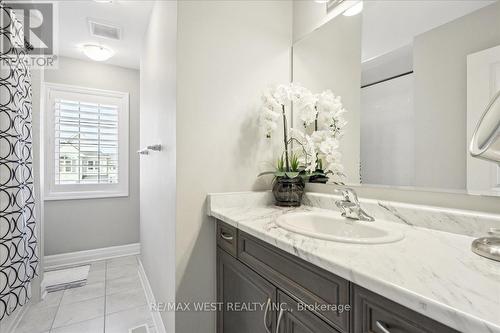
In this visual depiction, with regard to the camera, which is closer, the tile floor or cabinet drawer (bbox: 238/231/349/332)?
cabinet drawer (bbox: 238/231/349/332)

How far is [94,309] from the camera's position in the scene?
190cm

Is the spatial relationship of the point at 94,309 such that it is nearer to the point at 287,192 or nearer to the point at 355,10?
the point at 287,192

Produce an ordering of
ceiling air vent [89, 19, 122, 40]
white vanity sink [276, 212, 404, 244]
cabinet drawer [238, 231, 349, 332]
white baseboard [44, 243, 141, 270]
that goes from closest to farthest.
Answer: cabinet drawer [238, 231, 349, 332], white vanity sink [276, 212, 404, 244], ceiling air vent [89, 19, 122, 40], white baseboard [44, 243, 141, 270]

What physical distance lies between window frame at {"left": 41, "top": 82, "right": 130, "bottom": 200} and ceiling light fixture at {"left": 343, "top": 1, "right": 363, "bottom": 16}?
281 cm

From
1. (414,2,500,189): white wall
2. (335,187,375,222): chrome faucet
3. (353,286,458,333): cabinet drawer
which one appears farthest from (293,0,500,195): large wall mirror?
(353,286,458,333): cabinet drawer

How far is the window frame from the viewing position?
9.00 feet

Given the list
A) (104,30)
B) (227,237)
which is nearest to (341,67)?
(227,237)

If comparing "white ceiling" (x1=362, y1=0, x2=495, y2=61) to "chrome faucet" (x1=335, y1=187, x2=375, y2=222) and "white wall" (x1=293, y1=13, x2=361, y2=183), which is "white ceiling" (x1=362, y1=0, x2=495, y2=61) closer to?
"white wall" (x1=293, y1=13, x2=361, y2=183)

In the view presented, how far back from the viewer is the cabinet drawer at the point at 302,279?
0.63 m

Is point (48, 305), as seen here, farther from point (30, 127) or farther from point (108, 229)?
point (30, 127)

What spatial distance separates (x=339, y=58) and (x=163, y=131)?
113 cm

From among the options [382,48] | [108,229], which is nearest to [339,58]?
[382,48]

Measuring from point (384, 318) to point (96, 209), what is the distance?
3305mm

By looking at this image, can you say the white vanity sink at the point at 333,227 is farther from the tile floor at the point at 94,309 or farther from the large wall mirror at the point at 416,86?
the tile floor at the point at 94,309
